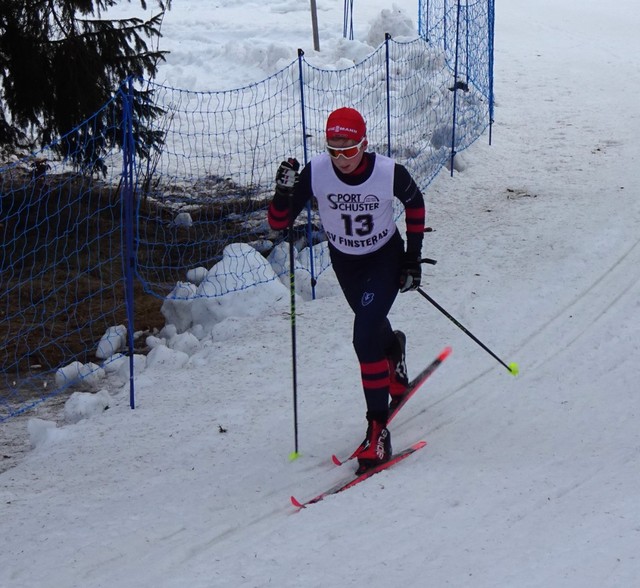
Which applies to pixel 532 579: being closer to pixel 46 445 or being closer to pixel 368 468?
pixel 368 468

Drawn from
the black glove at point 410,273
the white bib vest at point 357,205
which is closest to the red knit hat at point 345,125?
the white bib vest at point 357,205

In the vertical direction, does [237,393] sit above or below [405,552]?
below

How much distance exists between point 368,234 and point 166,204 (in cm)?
633

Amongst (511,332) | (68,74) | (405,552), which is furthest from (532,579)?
(68,74)

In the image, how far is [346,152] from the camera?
507 centimetres

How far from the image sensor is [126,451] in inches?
234

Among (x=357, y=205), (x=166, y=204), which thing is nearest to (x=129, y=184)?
(x=357, y=205)

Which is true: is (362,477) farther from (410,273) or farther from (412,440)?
A: (410,273)

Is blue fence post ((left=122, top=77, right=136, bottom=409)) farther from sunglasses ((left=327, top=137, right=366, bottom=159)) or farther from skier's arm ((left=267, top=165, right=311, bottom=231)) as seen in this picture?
sunglasses ((left=327, top=137, right=366, bottom=159))

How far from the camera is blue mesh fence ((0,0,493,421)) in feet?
25.9

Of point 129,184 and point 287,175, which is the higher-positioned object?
point 287,175

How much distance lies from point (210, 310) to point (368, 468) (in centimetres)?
341

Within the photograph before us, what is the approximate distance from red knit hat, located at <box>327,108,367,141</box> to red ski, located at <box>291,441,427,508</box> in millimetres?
1866

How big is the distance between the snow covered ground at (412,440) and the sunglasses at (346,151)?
181cm
